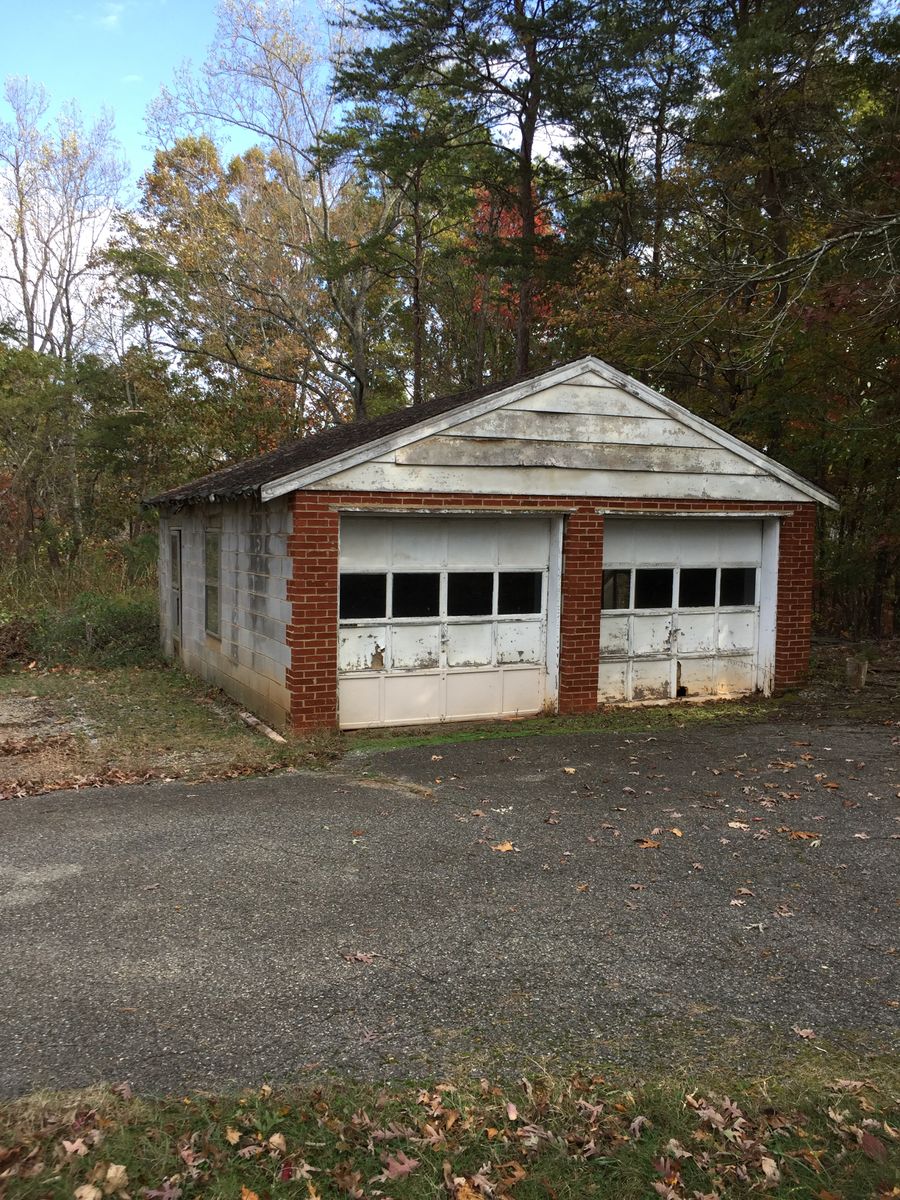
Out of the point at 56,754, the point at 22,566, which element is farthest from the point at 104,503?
the point at 56,754

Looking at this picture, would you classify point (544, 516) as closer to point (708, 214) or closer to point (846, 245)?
point (846, 245)

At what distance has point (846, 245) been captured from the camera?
37.7 feet

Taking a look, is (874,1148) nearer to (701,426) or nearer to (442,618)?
(442,618)

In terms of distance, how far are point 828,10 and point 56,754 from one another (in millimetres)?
16243

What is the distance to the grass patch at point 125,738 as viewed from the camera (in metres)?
8.01

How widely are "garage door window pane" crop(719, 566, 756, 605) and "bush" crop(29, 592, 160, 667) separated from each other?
916 cm

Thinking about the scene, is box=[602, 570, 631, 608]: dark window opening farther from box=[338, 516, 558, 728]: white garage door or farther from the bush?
the bush

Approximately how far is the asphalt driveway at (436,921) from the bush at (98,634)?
26.3ft

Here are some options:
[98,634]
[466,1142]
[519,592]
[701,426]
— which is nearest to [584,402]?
[701,426]

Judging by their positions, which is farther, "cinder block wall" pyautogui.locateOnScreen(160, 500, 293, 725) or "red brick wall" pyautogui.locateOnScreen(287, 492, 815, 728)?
"cinder block wall" pyautogui.locateOnScreen(160, 500, 293, 725)

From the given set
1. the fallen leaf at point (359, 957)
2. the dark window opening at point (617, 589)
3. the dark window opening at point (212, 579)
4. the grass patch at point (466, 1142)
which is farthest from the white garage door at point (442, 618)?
the grass patch at point (466, 1142)

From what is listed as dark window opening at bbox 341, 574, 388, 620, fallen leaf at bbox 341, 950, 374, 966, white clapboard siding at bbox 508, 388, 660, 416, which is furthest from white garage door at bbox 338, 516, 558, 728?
fallen leaf at bbox 341, 950, 374, 966

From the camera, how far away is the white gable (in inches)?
369

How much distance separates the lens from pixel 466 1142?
10.0 feet
